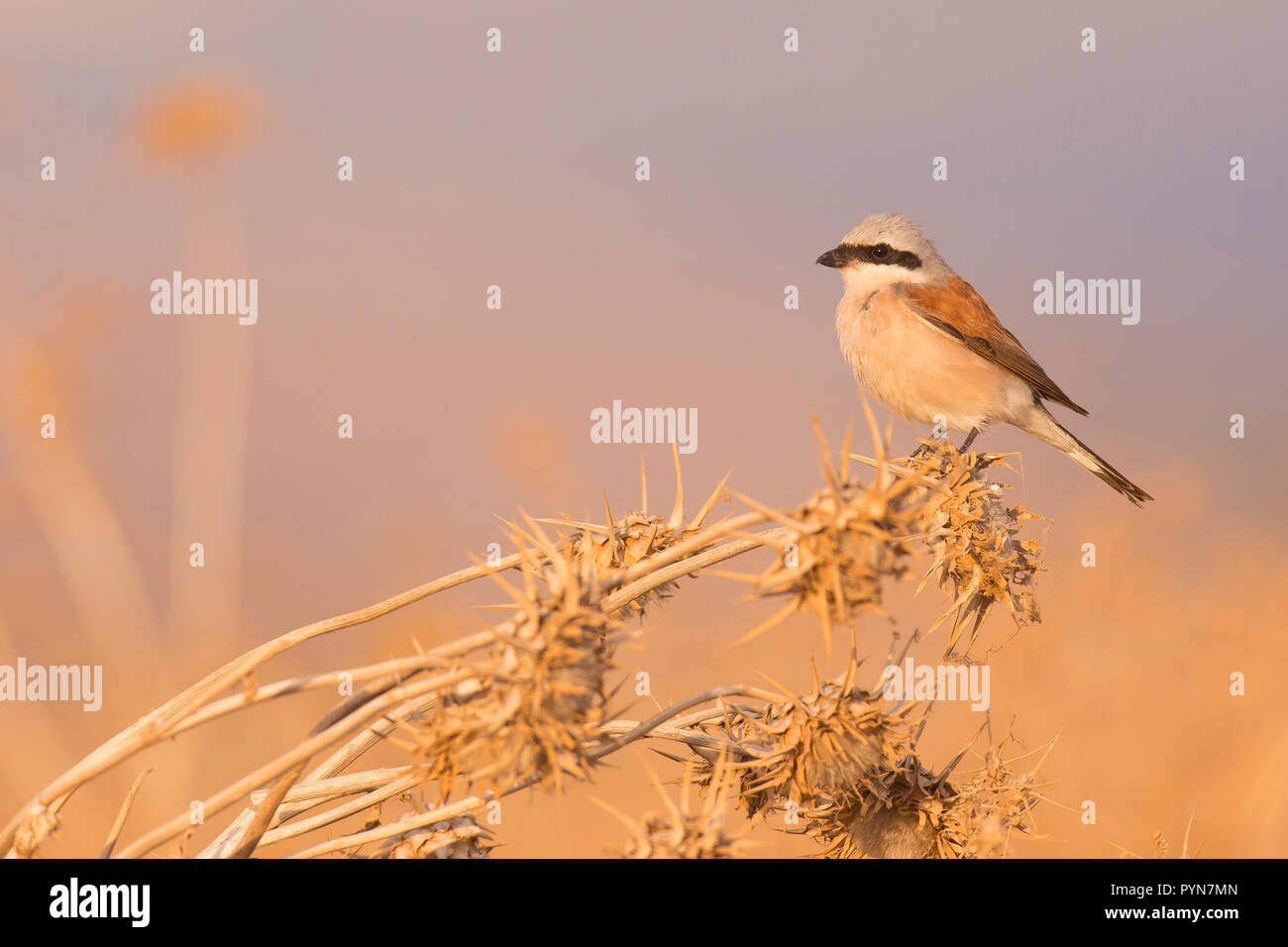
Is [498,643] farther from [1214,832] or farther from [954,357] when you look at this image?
[1214,832]

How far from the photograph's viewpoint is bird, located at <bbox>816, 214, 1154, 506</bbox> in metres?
7.18

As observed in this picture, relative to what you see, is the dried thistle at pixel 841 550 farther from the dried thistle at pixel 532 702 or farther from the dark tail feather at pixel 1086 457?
the dark tail feather at pixel 1086 457

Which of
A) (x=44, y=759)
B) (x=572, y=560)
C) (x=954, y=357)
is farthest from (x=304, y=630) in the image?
(x=954, y=357)

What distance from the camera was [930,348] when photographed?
7.14m

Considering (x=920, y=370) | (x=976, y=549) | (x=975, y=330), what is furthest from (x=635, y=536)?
(x=975, y=330)

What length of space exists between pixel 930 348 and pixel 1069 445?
1.41 meters

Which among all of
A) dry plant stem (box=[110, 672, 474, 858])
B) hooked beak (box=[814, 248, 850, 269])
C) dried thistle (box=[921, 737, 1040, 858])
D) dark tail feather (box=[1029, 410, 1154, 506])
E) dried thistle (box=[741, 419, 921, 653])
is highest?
hooked beak (box=[814, 248, 850, 269])

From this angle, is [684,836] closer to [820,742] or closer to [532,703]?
[532,703]

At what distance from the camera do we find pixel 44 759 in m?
5.88

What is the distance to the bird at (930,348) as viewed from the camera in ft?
23.6

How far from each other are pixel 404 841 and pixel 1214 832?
7336 millimetres

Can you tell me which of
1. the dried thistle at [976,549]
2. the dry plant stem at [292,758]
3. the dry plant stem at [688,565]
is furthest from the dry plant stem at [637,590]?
the dried thistle at [976,549]

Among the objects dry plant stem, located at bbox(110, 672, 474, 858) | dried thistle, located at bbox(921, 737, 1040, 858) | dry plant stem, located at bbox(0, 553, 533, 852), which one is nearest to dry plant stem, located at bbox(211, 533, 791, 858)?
dry plant stem, located at bbox(110, 672, 474, 858)

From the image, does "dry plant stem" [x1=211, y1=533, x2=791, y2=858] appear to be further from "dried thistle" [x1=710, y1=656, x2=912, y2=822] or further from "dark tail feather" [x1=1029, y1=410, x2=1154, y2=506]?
"dark tail feather" [x1=1029, y1=410, x2=1154, y2=506]
